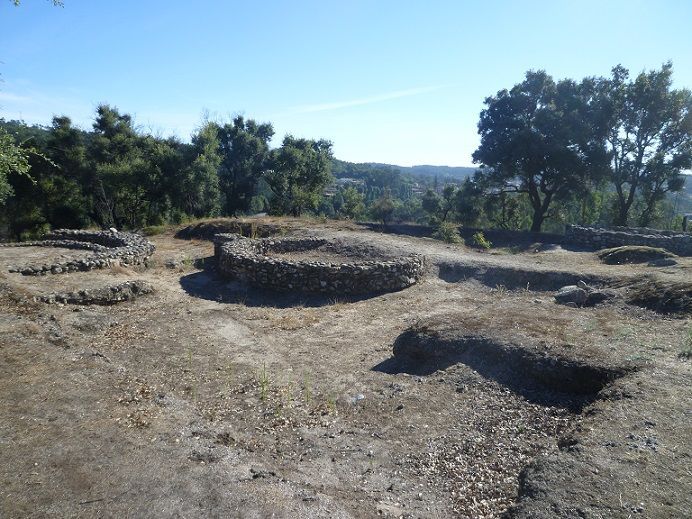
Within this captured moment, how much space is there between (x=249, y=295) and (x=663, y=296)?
10975 millimetres

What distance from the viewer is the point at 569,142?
26984 millimetres

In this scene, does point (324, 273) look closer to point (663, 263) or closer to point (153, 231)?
point (663, 263)

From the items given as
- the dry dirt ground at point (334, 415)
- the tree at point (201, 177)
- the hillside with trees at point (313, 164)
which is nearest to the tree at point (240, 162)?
the hillside with trees at point (313, 164)

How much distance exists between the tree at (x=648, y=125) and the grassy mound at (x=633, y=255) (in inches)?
565

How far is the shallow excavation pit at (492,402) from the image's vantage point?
16.3 ft

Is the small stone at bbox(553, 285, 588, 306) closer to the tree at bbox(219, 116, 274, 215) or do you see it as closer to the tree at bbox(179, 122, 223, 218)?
the tree at bbox(179, 122, 223, 218)

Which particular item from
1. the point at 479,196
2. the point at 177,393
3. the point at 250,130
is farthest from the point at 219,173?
the point at 177,393

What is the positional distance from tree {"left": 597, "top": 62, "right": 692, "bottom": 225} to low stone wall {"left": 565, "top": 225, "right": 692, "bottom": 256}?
8.95 m

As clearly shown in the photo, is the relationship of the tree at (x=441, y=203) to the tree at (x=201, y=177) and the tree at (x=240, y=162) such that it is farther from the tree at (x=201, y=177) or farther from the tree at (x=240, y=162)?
the tree at (x=201, y=177)

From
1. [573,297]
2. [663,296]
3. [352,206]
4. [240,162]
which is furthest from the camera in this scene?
[352,206]

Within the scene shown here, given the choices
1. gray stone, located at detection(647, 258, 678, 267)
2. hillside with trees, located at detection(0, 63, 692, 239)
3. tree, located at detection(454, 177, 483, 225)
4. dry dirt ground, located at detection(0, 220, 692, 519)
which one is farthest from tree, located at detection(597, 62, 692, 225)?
dry dirt ground, located at detection(0, 220, 692, 519)

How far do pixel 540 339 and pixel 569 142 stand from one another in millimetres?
23816

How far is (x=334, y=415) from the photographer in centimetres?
650

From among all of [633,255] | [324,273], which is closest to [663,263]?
[633,255]
